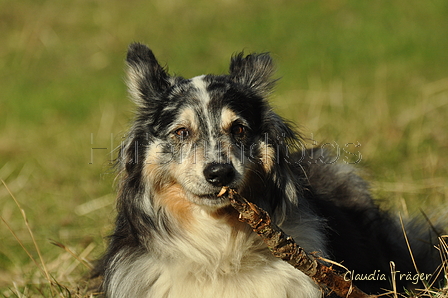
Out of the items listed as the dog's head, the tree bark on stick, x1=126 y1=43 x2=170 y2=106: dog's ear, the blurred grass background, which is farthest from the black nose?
the blurred grass background

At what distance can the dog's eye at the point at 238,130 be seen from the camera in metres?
3.98

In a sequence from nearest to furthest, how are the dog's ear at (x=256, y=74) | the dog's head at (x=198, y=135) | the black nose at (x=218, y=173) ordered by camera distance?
1. the black nose at (x=218, y=173)
2. the dog's head at (x=198, y=135)
3. the dog's ear at (x=256, y=74)

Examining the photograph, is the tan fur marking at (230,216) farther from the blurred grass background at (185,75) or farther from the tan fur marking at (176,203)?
the blurred grass background at (185,75)

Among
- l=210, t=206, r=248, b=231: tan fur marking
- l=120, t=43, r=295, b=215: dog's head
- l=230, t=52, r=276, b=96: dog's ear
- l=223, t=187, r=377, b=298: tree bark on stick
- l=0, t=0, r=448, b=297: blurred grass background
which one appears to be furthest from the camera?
l=0, t=0, r=448, b=297: blurred grass background

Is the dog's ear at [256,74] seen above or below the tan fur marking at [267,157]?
above

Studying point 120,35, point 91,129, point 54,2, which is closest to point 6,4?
point 54,2

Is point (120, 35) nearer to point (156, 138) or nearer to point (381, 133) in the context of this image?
point (381, 133)

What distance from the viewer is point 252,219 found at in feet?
11.1

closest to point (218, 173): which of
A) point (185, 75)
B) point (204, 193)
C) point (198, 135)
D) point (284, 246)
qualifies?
point (204, 193)

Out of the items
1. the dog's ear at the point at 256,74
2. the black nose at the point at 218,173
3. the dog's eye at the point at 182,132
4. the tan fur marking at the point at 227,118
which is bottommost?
the black nose at the point at 218,173

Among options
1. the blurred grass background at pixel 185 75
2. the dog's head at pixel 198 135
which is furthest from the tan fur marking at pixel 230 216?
the blurred grass background at pixel 185 75

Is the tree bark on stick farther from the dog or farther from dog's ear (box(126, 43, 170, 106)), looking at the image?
dog's ear (box(126, 43, 170, 106))

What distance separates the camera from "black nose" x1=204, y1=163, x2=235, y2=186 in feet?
11.8

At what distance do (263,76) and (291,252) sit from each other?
1504mm
